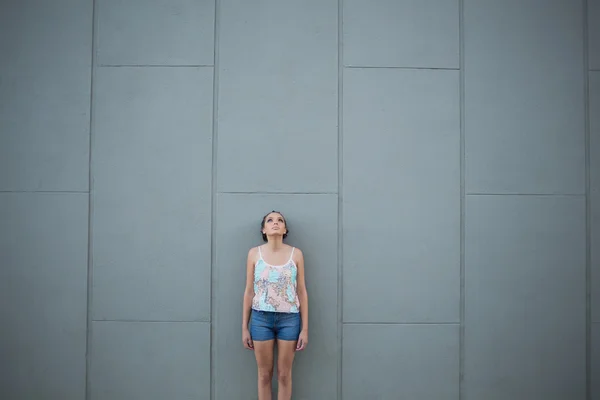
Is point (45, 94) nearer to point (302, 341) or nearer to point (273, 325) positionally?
point (273, 325)

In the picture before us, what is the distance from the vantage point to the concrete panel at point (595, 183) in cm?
417

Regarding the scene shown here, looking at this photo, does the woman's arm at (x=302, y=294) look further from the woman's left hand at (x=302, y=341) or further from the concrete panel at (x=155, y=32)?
the concrete panel at (x=155, y=32)

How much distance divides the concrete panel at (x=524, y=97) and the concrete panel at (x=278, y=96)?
1.33m

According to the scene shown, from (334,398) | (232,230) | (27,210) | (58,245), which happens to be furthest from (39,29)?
(334,398)

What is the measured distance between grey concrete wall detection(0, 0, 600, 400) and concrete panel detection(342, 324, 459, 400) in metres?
0.02

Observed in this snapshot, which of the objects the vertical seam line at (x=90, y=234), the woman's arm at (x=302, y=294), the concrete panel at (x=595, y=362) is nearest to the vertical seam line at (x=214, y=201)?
the woman's arm at (x=302, y=294)

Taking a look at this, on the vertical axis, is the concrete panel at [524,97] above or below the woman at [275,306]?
above

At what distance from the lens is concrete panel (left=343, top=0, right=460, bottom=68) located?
4211 mm

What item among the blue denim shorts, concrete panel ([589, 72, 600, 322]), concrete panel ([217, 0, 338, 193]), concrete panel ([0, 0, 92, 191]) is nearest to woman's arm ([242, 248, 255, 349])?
the blue denim shorts

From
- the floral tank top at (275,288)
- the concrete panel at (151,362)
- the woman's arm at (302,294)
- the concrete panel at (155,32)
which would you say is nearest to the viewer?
the floral tank top at (275,288)

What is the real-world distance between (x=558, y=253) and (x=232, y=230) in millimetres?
3016

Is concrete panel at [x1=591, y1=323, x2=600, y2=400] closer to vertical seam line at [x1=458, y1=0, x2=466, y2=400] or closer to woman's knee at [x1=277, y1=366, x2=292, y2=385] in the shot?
vertical seam line at [x1=458, y1=0, x2=466, y2=400]

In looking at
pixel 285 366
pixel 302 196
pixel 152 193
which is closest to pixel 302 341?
pixel 285 366

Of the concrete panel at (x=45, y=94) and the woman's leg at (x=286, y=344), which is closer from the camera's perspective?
the woman's leg at (x=286, y=344)
